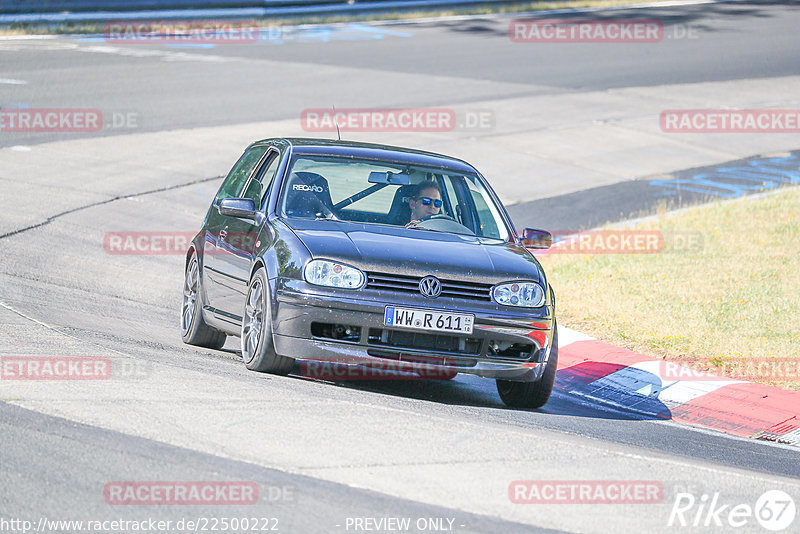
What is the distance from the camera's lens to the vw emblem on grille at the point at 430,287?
714 centimetres

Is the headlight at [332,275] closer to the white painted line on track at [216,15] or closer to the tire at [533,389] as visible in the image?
the tire at [533,389]

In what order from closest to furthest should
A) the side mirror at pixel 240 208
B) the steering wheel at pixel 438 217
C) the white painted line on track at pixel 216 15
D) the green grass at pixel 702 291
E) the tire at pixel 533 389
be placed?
the tire at pixel 533 389 < the side mirror at pixel 240 208 < the steering wheel at pixel 438 217 < the green grass at pixel 702 291 < the white painted line on track at pixel 216 15

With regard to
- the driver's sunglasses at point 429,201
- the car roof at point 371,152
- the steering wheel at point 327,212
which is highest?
the car roof at point 371,152

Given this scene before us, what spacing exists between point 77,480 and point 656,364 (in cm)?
576

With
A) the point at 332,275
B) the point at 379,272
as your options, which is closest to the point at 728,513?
the point at 379,272

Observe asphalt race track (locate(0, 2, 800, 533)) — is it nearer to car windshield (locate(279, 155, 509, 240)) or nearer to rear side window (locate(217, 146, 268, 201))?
car windshield (locate(279, 155, 509, 240))

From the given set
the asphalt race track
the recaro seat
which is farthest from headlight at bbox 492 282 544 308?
the recaro seat

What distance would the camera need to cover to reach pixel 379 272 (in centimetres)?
716

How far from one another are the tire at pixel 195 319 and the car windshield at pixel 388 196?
50.9 inches

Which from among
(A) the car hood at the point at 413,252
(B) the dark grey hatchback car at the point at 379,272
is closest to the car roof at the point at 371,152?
(B) the dark grey hatchback car at the point at 379,272

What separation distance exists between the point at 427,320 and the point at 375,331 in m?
0.31

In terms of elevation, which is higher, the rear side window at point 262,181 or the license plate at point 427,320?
the rear side window at point 262,181

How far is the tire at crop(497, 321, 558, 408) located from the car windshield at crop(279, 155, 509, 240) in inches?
40.6

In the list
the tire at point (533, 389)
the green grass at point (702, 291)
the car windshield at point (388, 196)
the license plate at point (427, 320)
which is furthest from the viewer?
the green grass at point (702, 291)
